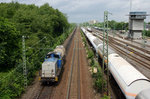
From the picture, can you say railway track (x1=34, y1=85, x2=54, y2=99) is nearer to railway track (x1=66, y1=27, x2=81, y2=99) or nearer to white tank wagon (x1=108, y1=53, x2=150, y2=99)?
railway track (x1=66, y1=27, x2=81, y2=99)

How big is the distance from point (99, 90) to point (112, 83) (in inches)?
100

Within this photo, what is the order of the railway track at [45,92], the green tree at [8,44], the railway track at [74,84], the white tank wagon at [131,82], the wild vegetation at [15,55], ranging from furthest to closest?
the green tree at [8,44]
the railway track at [74,84]
the railway track at [45,92]
the wild vegetation at [15,55]
the white tank wagon at [131,82]

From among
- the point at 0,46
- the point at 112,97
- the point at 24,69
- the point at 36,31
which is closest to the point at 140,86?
the point at 112,97

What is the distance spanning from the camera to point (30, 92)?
16859mm

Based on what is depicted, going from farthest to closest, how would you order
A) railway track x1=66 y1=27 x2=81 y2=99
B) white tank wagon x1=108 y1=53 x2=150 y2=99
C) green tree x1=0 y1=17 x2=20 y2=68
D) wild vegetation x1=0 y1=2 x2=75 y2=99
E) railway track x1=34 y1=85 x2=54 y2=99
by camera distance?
green tree x1=0 y1=17 x2=20 y2=68 < railway track x1=66 y1=27 x2=81 y2=99 < railway track x1=34 y1=85 x2=54 y2=99 < wild vegetation x1=0 y1=2 x2=75 y2=99 < white tank wagon x1=108 y1=53 x2=150 y2=99

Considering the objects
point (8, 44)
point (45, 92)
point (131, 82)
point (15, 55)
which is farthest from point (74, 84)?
point (8, 44)

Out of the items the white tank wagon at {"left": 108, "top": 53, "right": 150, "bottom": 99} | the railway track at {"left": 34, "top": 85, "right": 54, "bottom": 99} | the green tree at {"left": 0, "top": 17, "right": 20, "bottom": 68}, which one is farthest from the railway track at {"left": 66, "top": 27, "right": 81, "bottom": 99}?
the green tree at {"left": 0, "top": 17, "right": 20, "bottom": 68}

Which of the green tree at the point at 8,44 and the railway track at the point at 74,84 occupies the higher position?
the green tree at the point at 8,44

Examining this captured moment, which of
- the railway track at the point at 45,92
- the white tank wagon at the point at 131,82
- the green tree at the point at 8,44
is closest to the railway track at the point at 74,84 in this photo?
the railway track at the point at 45,92

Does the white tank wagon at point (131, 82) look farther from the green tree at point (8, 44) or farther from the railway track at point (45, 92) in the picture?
the green tree at point (8, 44)

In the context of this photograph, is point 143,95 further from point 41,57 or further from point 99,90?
point 41,57

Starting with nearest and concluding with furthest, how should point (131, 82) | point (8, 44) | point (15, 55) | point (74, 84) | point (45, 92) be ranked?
point (131, 82) → point (45, 92) → point (74, 84) → point (8, 44) → point (15, 55)

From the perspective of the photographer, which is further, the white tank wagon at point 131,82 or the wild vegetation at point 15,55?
the wild vegetation at point 15,55

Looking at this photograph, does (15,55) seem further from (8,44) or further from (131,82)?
(131,82)
